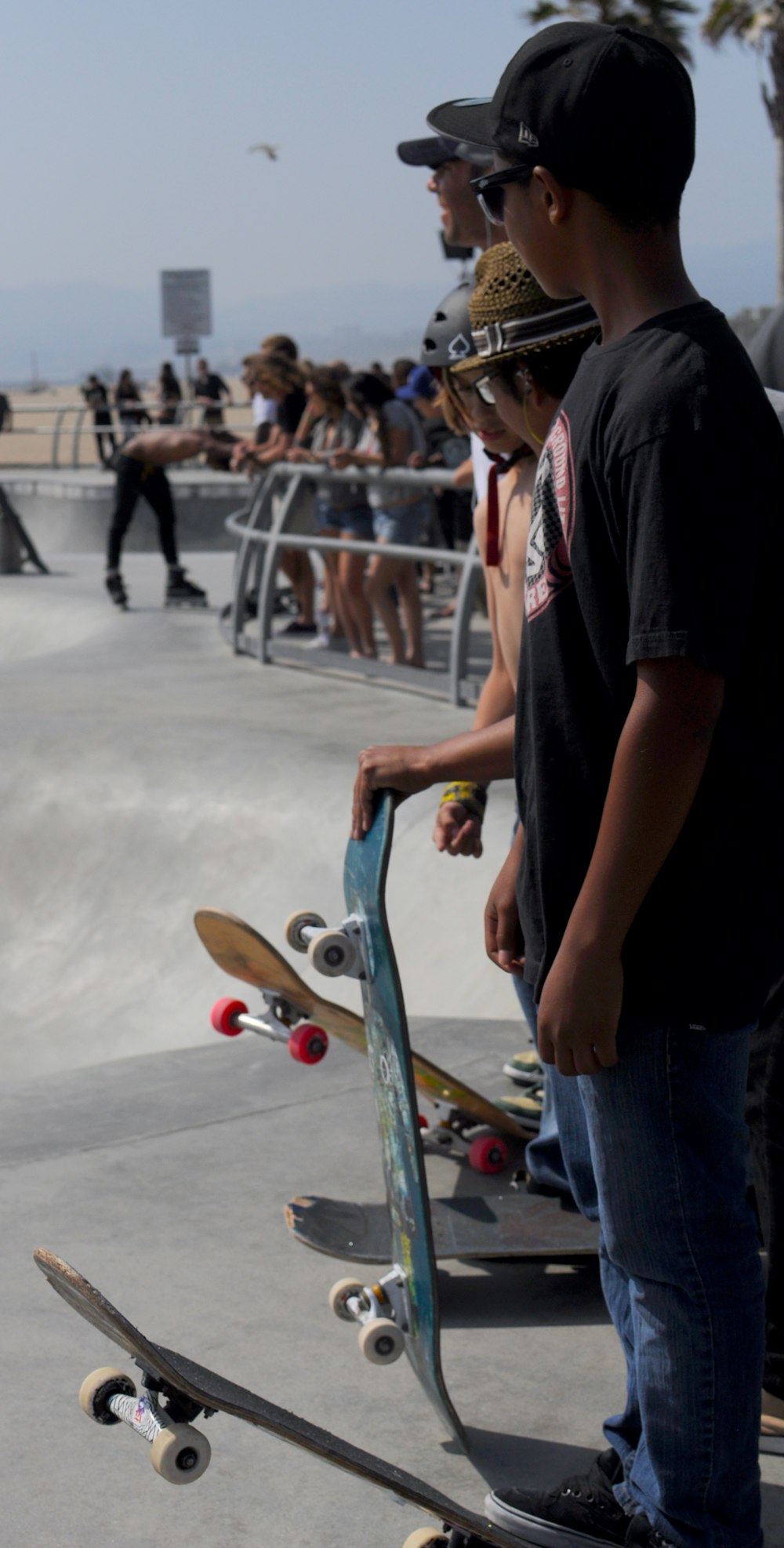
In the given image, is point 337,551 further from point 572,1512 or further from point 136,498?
point 572,1512

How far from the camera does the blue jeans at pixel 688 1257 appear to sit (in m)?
1.81

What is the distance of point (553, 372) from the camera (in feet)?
7.73

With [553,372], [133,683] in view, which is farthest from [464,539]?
[553,372]

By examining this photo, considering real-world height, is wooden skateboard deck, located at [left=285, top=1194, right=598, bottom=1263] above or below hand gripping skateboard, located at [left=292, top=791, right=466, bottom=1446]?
below

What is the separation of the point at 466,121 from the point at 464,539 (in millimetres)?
9161

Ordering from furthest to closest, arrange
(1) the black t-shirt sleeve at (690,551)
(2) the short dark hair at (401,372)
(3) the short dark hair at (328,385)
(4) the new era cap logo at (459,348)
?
(2) the short dark hair at (401,372)
(3) the short dark hair at (328,385)
(4) the new era cap logo at (459,348)
(1) the black t-shirt sleeve at (690,551)

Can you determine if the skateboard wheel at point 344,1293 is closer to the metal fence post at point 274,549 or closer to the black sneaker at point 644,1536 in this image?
the black sneaker at point 644,1536

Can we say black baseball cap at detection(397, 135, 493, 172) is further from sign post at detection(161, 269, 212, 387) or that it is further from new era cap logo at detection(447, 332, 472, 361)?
sign post at detection(161, 269, 212, 387)

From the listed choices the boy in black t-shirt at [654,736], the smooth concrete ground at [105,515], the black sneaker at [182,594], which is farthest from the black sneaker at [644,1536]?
the smooth concrete ground at [105,515]

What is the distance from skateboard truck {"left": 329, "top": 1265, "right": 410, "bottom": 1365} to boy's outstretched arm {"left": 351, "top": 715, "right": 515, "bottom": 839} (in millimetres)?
706

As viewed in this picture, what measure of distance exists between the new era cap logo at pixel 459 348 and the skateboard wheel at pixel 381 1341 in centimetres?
195

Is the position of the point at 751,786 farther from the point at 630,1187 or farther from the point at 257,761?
the point at 257,761

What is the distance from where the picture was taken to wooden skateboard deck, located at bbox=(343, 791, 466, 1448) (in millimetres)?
2295

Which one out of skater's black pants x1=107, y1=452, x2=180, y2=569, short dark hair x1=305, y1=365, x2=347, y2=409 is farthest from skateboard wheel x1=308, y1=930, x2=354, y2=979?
skater's black pants x1=107, y1=452, x2=180, y2=569
